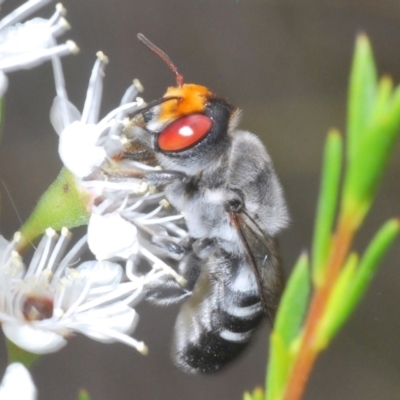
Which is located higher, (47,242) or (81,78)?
(47,242)

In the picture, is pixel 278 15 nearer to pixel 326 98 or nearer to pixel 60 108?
pixel 326 98

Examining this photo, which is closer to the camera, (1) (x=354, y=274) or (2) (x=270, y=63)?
(1) (x=354, y=274)

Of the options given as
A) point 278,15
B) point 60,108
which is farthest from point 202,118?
point 278,15

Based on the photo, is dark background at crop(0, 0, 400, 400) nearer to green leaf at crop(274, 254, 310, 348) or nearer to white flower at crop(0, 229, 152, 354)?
white flower at crop(0, 229, 152, 354)

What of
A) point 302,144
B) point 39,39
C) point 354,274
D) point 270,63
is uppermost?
point 354,274

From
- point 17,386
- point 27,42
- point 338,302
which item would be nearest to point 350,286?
point 338,302
